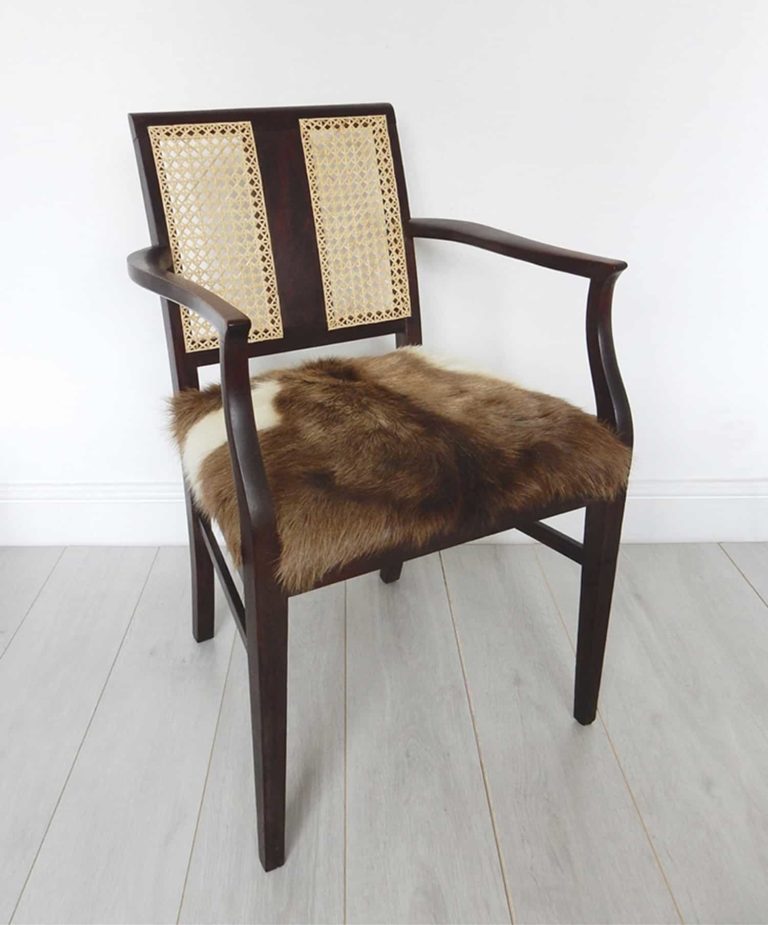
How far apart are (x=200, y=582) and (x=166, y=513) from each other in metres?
0.39

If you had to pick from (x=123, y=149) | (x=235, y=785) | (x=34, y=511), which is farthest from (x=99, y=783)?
(x=123, y=149)

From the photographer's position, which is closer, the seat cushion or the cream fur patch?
the seat cushion

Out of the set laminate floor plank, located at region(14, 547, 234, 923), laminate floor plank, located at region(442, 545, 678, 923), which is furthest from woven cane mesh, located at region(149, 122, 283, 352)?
laminate floor plank, located at region(442, 545, 678, 923)

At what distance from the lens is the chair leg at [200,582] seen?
4.21 feet

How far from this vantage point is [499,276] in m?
1.54

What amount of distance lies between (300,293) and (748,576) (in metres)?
1.10

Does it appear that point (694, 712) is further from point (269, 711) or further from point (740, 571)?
point (269, 711)

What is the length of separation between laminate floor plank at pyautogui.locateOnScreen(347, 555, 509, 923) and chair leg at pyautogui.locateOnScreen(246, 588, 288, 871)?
0.39 feet

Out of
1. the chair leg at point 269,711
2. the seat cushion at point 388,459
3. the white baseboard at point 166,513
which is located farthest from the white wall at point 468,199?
the chair leg at point 269,711

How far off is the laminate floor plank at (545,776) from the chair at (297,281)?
0.09m

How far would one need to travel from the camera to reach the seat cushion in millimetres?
863

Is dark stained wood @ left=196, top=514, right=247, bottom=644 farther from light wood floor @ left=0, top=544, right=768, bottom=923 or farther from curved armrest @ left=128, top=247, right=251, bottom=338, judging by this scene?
curved armrest @ left=128, top=247, right=251, bottom=338

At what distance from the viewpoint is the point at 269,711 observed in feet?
3.05

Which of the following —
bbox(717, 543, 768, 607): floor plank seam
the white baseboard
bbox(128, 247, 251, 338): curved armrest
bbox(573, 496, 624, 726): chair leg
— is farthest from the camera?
the white baseboard
